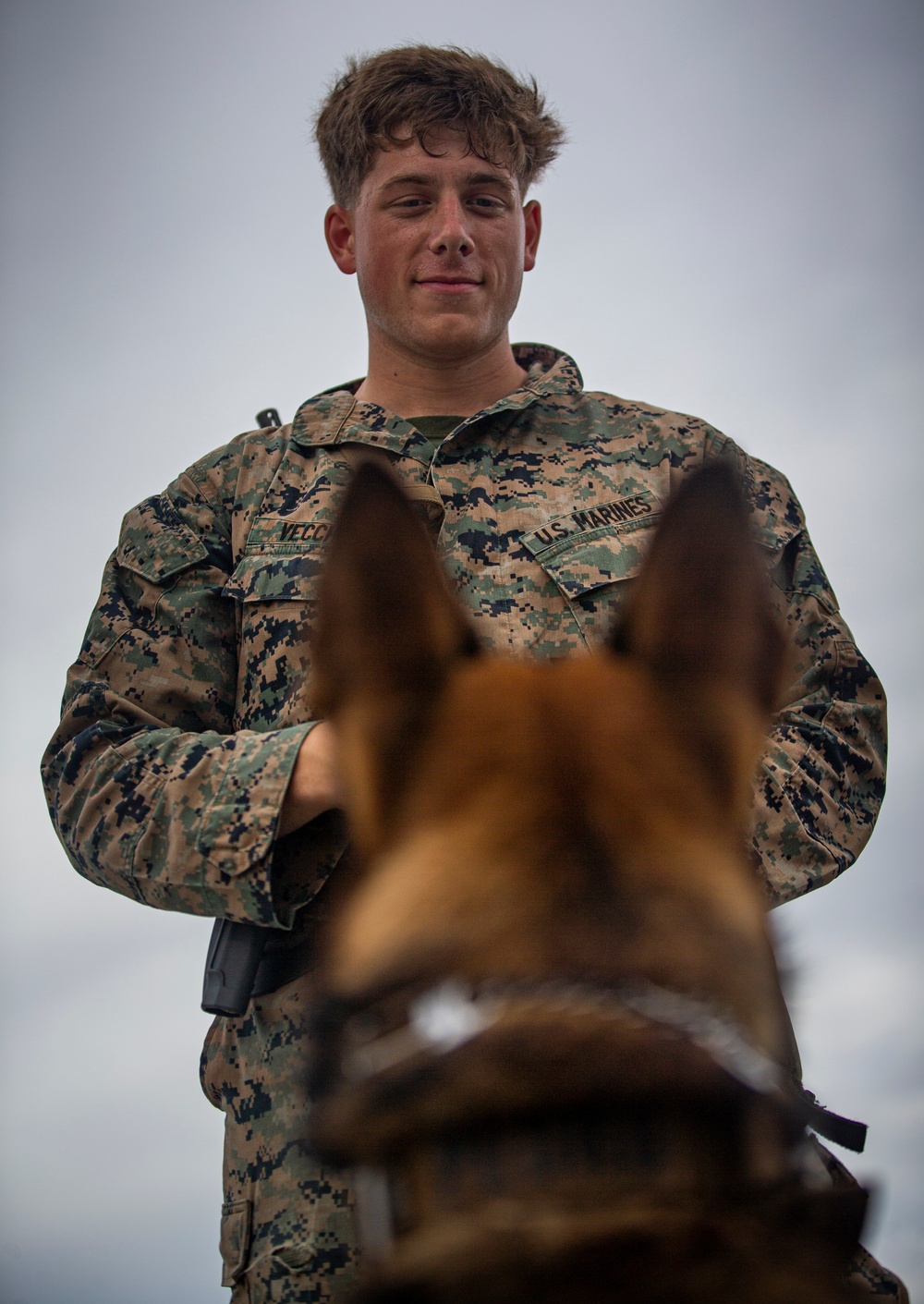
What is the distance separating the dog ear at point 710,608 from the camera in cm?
94

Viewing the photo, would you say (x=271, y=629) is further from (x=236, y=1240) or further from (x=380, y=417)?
(x=236, y=1240)

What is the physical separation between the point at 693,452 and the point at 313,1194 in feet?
5.66

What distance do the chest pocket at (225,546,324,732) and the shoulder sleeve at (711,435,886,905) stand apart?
888 millimetres

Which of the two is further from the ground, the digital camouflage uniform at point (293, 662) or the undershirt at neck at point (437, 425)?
the undershirt at neck at point (437, 425)

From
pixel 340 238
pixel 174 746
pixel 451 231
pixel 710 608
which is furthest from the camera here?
pixel 340 238

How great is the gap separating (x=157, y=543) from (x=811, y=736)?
4.67 ft

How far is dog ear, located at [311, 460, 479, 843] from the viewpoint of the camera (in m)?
0.95

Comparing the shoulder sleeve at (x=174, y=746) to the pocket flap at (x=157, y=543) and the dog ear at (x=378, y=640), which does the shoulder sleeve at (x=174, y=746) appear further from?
the dog ear at (x=378, y=640)

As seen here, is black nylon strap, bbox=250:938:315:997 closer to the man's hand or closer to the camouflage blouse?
the camouflage blouse

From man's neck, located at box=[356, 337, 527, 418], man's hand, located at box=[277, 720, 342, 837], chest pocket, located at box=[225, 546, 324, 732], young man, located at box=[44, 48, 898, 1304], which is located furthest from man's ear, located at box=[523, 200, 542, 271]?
man's hand, located at box=[277, 720, 342, 837]

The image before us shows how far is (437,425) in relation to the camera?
250 centimetres

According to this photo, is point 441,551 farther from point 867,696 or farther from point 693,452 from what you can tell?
point 867,696

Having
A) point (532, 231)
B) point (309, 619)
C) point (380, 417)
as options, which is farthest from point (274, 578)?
point (532, 231)

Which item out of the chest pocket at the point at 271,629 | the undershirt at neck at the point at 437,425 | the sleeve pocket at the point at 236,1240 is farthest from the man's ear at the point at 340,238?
the sleeve pocket at the point at 236,1240
